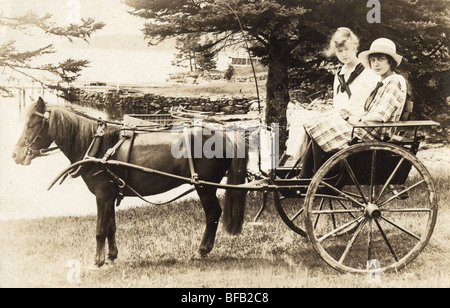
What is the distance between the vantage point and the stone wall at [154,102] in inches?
232

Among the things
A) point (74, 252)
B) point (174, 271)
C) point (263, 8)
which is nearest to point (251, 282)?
point (174, 271)

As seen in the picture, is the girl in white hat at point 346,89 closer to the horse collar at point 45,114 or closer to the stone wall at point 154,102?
the stone wall at point 154,102

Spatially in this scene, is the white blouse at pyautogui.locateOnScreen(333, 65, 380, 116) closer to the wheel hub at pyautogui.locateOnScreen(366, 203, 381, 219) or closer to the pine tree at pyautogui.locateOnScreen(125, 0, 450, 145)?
the pine tree at pyautogui.locateOnScreen(125, 0, 450, 145)

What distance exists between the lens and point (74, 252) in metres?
5.28

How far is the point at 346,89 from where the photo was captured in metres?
5.26

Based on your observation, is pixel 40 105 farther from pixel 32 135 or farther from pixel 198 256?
pixel 198 256

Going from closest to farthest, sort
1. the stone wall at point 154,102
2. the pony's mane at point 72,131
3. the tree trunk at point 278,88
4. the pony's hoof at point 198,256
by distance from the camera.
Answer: the pony's mane at point 72,131, the pony's hoof at point 198,256, the stone wall at point 154,102, the tree trunk at point 278,88

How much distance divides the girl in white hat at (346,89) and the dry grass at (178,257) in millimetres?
1081

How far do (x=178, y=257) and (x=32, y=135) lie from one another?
189 centimetres

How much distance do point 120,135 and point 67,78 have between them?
44.6 inches

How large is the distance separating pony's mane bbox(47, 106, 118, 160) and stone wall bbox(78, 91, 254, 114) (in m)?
0.81

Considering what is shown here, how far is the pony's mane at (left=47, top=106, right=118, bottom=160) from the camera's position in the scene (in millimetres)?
4965

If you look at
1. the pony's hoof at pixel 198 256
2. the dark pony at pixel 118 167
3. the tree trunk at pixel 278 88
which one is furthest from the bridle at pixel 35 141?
the tree trunk at pixel 278 88

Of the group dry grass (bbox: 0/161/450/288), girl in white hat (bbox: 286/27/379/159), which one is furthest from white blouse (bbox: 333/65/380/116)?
dry grass (bbox: 0/161/450/288)
